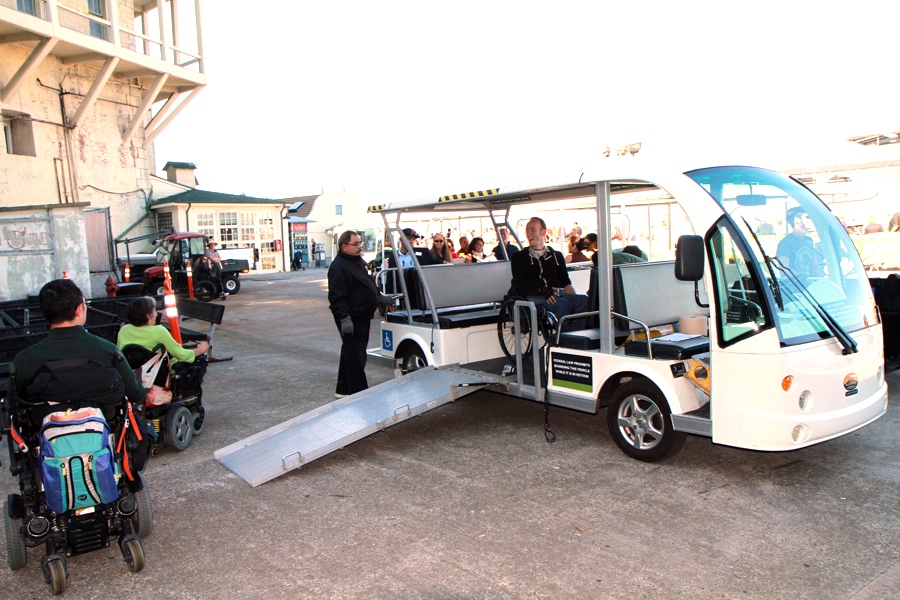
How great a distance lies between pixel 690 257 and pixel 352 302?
387cm

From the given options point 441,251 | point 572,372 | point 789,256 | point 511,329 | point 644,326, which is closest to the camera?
point 789,256

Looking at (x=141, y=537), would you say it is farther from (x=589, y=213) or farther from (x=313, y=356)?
(x=589, y=213)

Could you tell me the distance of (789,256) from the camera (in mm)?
4801

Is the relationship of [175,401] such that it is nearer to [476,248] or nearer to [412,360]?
[412,360]

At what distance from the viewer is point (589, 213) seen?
50.7ft

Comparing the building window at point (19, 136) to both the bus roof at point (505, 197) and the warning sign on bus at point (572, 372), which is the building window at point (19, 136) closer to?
the bus roof at point (505, 197)

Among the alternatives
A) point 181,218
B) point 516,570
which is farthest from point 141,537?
point 181,218

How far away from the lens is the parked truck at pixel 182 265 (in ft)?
70.0

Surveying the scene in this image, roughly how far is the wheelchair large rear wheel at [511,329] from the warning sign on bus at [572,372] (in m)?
0.39

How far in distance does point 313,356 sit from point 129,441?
21.8 ft

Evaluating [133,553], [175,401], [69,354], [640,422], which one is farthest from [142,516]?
[640,422]

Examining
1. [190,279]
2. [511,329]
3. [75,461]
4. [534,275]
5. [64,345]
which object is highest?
[534,275]

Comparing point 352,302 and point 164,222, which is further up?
point 164,222

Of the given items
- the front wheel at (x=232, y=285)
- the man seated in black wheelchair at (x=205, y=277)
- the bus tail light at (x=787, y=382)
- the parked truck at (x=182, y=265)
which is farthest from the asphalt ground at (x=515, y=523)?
the front wheel at (x=232, y=285)
